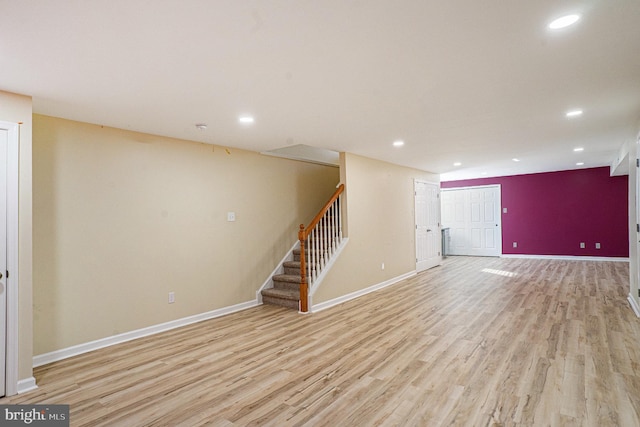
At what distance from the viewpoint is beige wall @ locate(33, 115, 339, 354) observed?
3162 mm

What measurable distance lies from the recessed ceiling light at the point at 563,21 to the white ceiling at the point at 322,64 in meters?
0.04

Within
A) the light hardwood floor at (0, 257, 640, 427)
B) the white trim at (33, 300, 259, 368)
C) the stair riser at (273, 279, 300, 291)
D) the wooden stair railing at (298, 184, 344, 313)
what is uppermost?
the wooden stair railing at (298, 184, 344, 313)

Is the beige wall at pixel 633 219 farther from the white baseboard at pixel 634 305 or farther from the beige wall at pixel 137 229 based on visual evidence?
the beige wall at pixel 137 229

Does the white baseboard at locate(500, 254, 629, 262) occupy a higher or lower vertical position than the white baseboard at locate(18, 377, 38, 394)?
higher

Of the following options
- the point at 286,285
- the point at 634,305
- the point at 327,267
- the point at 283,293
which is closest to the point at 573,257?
the point at 634,305

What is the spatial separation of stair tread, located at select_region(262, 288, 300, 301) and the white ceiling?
2.25m

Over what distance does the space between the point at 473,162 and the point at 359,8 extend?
19.3 ft

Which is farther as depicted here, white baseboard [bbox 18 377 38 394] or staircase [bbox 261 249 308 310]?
staircase [bbox 261 249 308 310]

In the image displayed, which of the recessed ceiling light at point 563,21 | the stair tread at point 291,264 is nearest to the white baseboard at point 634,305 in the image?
the recessed ceiling light at point 563,21

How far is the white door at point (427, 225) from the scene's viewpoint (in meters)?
7.49

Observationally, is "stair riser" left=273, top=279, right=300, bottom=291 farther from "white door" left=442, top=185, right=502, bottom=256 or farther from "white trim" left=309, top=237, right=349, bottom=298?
"white door" left=442, top=185, right=502, bottom=256

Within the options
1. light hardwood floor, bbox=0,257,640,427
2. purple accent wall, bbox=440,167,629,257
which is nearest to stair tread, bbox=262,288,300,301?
light hardwood floor, bbox=0,257,640,427

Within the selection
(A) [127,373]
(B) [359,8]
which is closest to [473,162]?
(B) [359,8]

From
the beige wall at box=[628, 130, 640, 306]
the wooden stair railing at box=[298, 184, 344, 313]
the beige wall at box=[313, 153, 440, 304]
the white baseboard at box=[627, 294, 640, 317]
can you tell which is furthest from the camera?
the beige wall at box=[313, 153, 440, 304]
